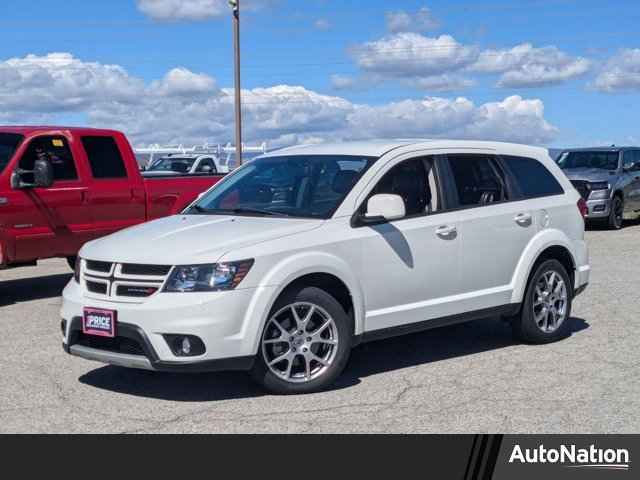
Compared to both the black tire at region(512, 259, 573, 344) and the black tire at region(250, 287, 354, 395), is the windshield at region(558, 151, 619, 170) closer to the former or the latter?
the black tire at region(512, 259, 573, 344)

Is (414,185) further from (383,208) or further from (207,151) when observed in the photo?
(207,151)

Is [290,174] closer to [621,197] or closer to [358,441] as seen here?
[358,441]

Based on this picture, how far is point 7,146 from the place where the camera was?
1138cm

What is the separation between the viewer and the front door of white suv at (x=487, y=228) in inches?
304

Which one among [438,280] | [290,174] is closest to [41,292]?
[290,174]

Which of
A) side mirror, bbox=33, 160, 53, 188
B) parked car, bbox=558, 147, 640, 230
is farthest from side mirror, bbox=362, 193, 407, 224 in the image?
parked car, bbox=558, 147, 640, 230

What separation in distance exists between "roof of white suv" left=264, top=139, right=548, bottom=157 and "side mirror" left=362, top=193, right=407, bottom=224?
563 millimetres

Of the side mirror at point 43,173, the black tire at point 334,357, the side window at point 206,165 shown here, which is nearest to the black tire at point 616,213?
the side window at point 206,165

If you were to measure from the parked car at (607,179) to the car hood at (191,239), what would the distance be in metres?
14.2

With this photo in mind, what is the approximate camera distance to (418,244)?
24.0 ft

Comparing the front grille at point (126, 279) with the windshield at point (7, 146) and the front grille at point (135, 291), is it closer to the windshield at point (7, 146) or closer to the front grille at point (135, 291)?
the front grille at point (135, 291)

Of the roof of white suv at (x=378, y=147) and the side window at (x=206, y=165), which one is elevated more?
the roof of white suv at (x=378, y=147)

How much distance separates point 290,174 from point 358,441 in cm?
265

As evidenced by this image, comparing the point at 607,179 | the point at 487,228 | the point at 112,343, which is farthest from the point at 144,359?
the point at 607,179
